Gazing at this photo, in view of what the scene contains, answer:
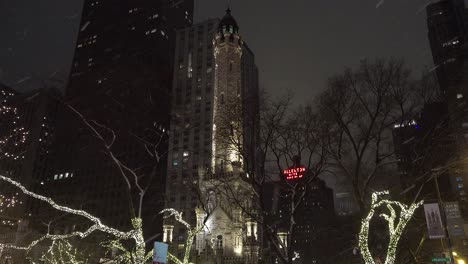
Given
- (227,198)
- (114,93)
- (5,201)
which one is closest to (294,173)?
(227,198)

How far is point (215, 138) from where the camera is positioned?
24.2m

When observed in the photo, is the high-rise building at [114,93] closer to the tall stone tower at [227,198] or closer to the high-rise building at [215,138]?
the high-rise building at [215,138]

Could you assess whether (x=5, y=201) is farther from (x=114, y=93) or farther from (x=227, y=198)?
(x=227, y=198)

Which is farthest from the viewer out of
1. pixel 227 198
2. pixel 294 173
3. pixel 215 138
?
pixel 227 198

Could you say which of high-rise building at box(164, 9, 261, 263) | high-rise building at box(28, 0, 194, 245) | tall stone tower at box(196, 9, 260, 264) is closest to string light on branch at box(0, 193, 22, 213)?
high-rise building at box(164, 9, 261, 263)

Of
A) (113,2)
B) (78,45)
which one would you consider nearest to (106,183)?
(78,45)

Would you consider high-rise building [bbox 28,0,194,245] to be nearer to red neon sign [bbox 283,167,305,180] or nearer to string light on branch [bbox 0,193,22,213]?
string light on branch [bbox 0,193,22,213]

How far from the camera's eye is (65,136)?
5678 cm

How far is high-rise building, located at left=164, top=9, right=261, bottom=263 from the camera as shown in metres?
25.9

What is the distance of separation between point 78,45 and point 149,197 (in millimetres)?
68861

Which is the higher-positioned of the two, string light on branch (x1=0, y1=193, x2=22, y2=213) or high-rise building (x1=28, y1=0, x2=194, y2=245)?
high-rise building (x1=28, y1=0, x2=194, y2=245)

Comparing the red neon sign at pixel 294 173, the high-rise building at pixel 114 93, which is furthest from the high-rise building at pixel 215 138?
the high-rise building at pixel 114 93

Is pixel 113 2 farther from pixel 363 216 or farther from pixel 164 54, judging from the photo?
pixel 363 216

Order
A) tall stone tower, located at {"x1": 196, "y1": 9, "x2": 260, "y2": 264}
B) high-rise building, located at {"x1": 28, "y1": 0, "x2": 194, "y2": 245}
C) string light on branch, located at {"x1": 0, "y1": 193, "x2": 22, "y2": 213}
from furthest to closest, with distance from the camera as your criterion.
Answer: high-rise building, located at {"x1": 28, "y1": 0, "x2": 194, "y2": 245} < tall stone tower, located at {"x1": 196, "y1": 9, "x2": 260, "y2": 264} < string light on branch, located at {"x1": 0, "y1": 193, "x2": 22, "y2": 213}
